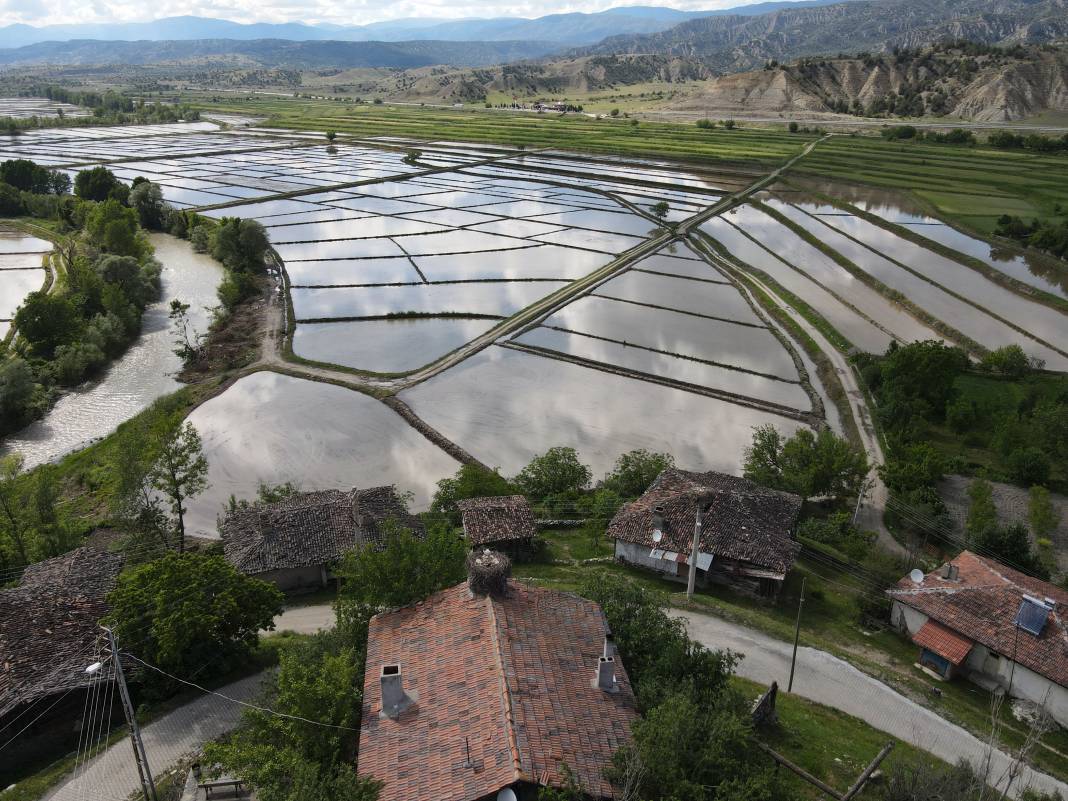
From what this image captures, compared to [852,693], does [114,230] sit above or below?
above

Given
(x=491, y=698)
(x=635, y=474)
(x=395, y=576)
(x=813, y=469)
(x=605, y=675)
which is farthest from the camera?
(x=635, y=474)

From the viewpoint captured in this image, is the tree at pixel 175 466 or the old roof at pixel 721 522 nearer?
the old roof at pixel 721 522

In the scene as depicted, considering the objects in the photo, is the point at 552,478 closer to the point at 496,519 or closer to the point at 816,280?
the point at 496,519

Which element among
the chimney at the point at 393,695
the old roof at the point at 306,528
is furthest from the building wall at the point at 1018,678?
the old roof at the point at 306,528

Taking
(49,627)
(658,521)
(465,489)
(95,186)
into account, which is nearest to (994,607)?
(658,521)

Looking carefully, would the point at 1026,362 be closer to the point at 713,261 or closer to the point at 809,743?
the point at 713,261

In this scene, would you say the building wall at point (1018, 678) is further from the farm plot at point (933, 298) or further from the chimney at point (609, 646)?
the farm plot at point (933, 298)

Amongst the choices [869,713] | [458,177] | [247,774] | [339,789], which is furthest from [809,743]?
[458,177]
